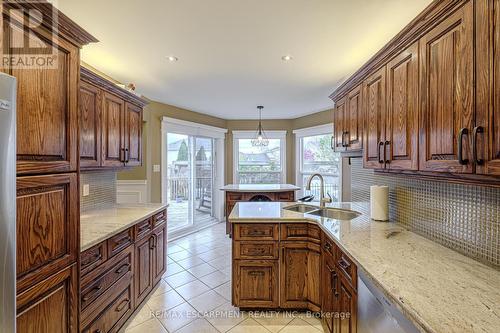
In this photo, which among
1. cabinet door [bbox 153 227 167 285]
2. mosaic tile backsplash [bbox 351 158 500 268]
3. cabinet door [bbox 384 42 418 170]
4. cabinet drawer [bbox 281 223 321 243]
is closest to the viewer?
mosaic tile backsplash [bbox 351 158 500 268]

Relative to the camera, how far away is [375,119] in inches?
73.0

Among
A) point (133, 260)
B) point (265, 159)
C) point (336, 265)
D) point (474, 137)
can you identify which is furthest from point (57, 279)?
point (265, 159)

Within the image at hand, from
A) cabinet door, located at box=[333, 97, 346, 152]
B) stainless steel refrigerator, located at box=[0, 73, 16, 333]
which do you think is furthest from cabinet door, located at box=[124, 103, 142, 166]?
cabinet door, located at box=[333, 97, 346, 152]

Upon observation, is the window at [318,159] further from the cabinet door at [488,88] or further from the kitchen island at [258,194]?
the cabinet door at [488,88]

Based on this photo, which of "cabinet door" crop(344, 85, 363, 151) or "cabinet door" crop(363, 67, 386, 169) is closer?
"cabinet door" crop(363, 67, 386, 169)

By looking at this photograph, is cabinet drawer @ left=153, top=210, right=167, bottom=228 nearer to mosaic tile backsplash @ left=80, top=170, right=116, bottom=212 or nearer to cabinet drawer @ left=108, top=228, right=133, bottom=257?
cabinet drawer @ left=108, top=228, right=133, bottom=257

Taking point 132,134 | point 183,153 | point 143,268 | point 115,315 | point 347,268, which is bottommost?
point 115,315

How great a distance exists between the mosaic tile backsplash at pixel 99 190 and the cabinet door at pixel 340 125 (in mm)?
2657

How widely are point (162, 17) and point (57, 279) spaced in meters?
1.83

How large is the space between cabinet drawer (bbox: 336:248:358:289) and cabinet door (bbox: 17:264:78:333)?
1601 millimetres

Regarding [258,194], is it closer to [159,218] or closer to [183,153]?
[183,153]

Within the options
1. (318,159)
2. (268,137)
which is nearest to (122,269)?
(318,159)

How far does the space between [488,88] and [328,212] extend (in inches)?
77.2

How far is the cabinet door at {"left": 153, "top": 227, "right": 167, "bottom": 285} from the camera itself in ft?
8.75
